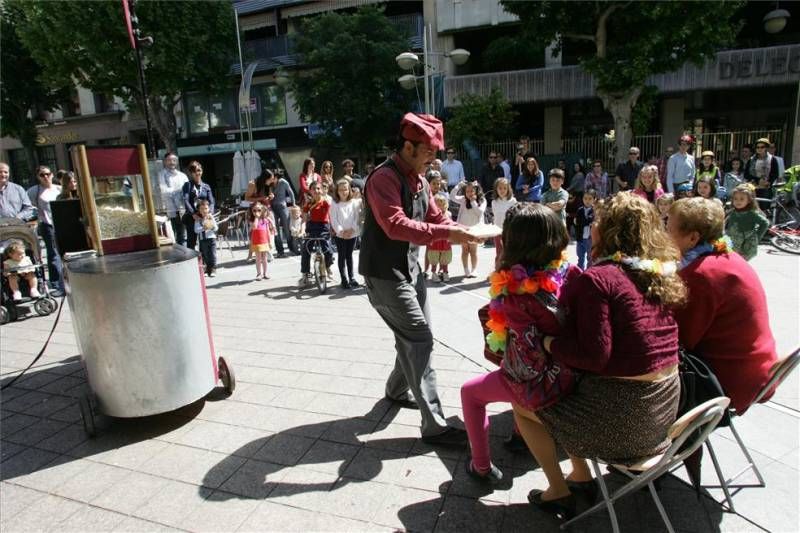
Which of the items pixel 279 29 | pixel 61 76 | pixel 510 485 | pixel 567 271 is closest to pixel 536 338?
pixel 567 271

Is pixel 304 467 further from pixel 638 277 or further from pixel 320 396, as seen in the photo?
pixel 638 277

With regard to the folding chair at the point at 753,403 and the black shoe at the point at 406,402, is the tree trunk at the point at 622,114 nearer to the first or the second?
the black shoe at the point at 406,402

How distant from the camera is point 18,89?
2598 cm

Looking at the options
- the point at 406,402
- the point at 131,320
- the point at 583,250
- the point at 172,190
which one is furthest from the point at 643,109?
the point at 131,320

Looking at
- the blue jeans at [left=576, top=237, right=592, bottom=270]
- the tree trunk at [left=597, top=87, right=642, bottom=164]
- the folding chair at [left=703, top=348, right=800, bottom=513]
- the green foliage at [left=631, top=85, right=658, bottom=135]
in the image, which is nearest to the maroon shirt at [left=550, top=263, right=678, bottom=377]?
the folding chair at [left=703, top=348, right=800, bottom=513]

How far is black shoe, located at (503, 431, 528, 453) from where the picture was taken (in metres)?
3.20

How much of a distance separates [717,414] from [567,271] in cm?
83

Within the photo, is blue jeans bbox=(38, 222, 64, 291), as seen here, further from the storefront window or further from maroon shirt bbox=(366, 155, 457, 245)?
the storefront window

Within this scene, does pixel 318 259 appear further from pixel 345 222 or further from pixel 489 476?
pixel 489 476

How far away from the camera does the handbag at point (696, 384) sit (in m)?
2.42

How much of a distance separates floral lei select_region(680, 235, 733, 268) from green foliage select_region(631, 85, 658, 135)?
1638 centimetres

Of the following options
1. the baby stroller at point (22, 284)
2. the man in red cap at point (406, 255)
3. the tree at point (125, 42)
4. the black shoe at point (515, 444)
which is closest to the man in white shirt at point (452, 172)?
the baby stroller at point (22, 284)

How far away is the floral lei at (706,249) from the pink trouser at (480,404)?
3.55 feet

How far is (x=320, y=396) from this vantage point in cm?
411
